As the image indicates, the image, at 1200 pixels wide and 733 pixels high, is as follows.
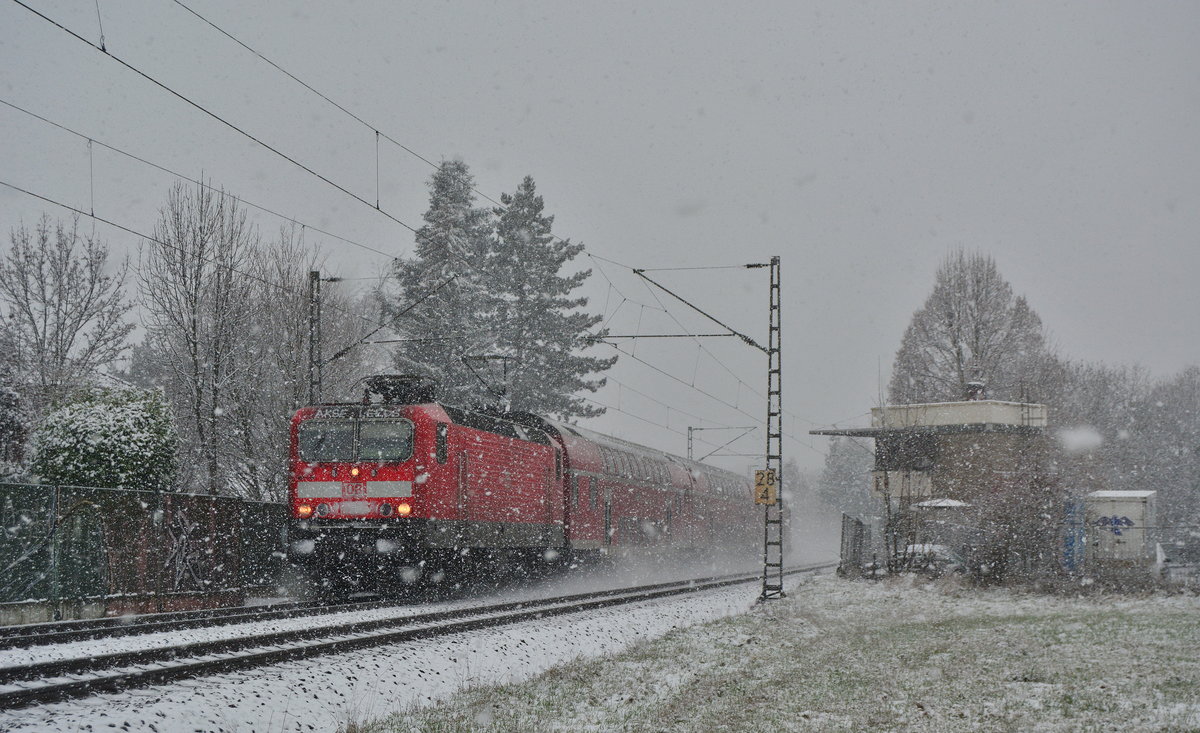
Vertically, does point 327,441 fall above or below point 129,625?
above

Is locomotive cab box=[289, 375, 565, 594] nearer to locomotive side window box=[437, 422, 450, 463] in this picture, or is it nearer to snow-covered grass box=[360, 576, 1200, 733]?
locomotive side window box=[437, 422, 450, 463]

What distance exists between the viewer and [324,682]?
29.7ft

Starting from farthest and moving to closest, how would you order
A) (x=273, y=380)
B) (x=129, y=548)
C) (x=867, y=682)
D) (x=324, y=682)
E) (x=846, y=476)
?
(x=846, y=476), (x=273, y=380), (x=129, y=548), (x=867, y=682), (x=324, y=682)

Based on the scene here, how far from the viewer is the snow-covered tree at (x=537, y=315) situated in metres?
45.9

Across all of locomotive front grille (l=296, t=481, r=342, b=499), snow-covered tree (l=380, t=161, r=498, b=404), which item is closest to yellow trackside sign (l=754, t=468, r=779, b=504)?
locomotive front grille (l=296, t=481, r=342, b=499)

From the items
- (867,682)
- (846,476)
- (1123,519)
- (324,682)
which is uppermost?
(324,682)

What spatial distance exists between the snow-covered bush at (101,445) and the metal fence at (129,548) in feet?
6.53

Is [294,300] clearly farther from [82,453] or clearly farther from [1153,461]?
[1153,461]

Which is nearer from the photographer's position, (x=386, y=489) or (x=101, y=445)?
(x=386, y=489)

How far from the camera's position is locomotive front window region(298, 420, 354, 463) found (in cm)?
1816

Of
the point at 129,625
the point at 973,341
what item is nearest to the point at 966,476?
the point at 973,341

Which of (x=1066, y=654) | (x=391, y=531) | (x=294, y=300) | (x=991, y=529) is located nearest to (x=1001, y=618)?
(x=1066, y=654)

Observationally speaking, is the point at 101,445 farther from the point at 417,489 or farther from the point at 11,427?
the point at 11,427

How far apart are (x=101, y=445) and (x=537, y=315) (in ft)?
94.2
